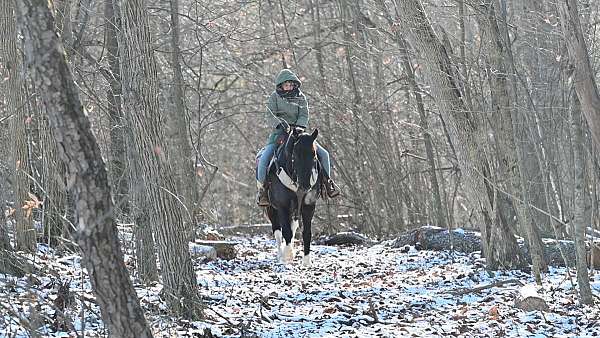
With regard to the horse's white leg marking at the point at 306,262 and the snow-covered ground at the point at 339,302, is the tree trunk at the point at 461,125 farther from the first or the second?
the horse's white leg marking at the point at 306,262

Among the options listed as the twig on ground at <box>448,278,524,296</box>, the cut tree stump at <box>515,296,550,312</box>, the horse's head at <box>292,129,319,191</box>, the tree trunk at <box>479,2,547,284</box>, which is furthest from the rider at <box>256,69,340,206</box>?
the cut tree stump at <box>515,296,550,312</box>

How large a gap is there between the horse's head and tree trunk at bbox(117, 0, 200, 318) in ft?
16.3

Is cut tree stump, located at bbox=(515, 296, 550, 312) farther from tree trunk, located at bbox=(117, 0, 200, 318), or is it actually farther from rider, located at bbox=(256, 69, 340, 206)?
rider, located at bbox=(256, 69, 340, 206)

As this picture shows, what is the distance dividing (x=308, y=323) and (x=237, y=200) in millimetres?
25556

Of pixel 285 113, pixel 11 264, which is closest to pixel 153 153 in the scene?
pixel 11 264

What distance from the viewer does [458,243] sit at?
14.8 meters

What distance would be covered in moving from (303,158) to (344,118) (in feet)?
27.4

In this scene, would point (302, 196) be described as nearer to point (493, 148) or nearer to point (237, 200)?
point (493, 148)

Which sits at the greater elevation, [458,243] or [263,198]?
[263,198]

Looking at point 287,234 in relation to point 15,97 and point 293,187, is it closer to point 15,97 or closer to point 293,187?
point 293,187

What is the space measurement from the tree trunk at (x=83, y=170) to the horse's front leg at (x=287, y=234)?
27.6ft

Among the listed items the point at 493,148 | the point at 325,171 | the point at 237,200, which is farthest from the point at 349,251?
the point at 237,200

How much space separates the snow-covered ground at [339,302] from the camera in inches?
284

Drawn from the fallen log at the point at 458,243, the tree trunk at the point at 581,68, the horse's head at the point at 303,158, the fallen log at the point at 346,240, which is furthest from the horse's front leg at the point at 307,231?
the tree trunk at the point at 581,68
